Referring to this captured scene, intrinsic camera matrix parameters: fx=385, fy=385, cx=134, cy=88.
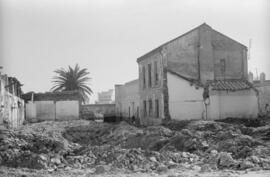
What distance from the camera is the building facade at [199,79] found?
27.6 meters

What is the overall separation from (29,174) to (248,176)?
22.3 feet

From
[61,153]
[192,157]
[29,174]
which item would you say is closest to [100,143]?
[61,153]

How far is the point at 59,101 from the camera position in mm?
45031

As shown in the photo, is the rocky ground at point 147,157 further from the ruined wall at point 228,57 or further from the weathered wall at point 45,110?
the weathered wall at point 45,110

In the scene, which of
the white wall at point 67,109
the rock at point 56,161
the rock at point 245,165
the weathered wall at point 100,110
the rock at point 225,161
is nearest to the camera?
the rock at point 245,165

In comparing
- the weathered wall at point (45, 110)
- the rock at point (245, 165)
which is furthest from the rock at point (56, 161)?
the weathered wall at point (45, 110)

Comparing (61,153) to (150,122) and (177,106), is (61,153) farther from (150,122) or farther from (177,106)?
(150,122)

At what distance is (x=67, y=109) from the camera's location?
147ft

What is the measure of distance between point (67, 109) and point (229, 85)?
22.5 meters

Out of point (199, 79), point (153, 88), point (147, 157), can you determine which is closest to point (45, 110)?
point (153, 88)

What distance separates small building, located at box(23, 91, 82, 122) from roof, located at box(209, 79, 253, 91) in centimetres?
2096

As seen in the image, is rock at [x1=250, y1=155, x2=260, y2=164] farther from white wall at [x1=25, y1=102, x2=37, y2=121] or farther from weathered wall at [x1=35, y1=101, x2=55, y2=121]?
weathered wall at [x1=35, y1=101, x2=55, y2=121]

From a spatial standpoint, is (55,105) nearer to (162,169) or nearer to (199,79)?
(199,79)

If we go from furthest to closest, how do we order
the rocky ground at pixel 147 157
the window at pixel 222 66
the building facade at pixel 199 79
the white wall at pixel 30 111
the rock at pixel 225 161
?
the white wall at pixel 30 111
the window at pixel 222 66
the building facade at pixel 199 79
the rock at pixel 225 161
the rocky ground at pixel 147 157
